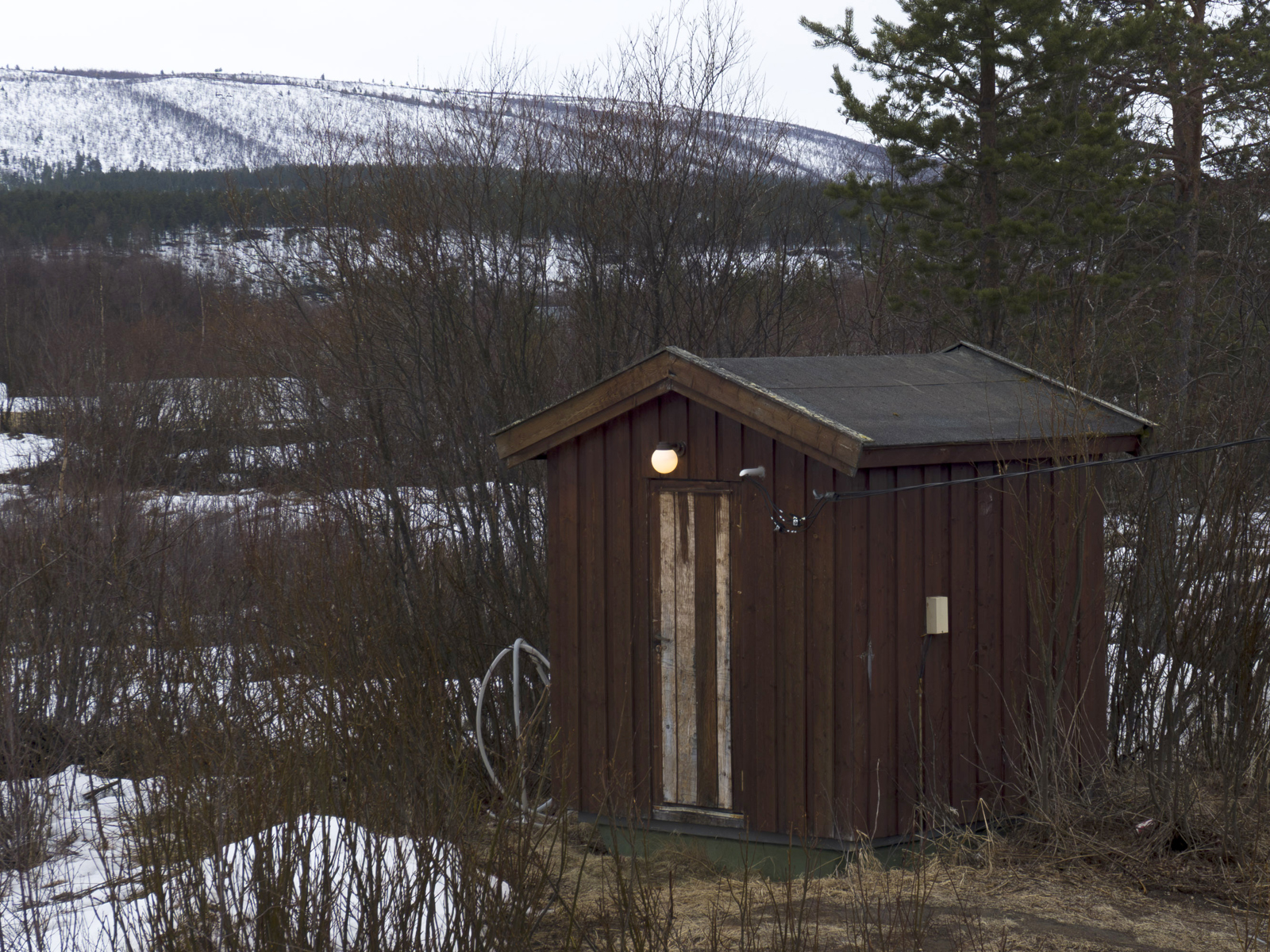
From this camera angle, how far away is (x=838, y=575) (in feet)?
19.3

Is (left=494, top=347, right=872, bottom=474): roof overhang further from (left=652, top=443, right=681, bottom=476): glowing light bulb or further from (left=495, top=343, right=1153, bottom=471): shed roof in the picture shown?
(left=652, top=443, right=681, bottom=476): glowing light bulb

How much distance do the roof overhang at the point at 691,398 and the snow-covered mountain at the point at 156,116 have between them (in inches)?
5088

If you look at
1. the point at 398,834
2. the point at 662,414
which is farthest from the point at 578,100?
the point at 398,834

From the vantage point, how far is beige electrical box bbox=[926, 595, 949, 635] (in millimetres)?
6016

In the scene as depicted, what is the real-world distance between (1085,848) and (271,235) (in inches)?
435

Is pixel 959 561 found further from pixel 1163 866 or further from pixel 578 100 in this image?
pixel 578 100

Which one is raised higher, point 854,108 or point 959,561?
point 854,108

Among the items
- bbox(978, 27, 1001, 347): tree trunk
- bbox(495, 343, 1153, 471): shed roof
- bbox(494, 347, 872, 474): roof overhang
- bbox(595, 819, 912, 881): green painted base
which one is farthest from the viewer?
bbox(978, 27, 1001, 347): tree trunk

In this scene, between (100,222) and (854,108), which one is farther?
(100,222)

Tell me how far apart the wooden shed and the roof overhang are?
1 cm

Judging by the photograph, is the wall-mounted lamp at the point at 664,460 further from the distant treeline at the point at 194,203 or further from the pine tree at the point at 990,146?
the pine tree at the point at 990,146

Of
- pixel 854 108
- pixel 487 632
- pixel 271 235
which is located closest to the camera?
pixel 487 632

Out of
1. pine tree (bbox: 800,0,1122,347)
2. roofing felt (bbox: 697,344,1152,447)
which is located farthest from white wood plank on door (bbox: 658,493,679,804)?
pine tree (bbox: 800,0,1122,347)

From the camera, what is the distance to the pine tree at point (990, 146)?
15016mm
